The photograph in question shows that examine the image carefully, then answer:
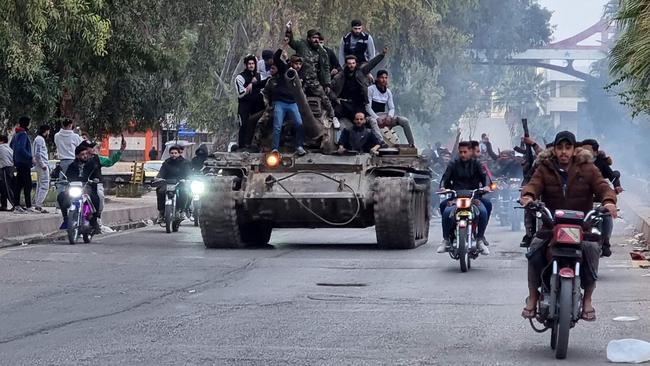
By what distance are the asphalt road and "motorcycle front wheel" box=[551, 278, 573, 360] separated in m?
0.09

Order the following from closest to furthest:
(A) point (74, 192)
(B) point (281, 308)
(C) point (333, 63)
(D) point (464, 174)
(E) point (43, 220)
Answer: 1. (B) point (281, 308)
2. (D) point (464, 174)
3. (A) point (74, 192)
4. (C) point (333, 63)
5. (E) point (43, 220)

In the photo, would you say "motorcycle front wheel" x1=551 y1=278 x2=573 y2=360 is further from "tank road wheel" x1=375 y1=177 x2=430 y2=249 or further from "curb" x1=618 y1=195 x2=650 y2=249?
"curb" x1=618 y1=195 x2=650 y2=249

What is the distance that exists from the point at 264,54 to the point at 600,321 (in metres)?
10.7

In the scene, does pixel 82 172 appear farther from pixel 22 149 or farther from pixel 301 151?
pixel 22 149

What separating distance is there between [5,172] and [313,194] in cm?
824

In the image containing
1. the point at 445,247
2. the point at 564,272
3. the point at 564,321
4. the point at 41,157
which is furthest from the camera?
the point at 41,157

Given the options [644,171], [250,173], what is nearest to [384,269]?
[250,173]

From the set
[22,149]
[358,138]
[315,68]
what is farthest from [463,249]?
[22,149]

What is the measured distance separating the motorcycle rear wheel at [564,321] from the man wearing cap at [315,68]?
11562 millimetres

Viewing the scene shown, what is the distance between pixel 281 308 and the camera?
12352 mm

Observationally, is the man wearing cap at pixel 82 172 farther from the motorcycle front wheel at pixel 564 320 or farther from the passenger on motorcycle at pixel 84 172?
the motorcycle front wheel at pixel 564 320

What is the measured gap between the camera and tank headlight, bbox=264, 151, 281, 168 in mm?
19891

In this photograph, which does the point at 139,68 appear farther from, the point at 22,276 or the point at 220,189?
the point at 22,276

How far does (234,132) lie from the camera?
42.4 metres
